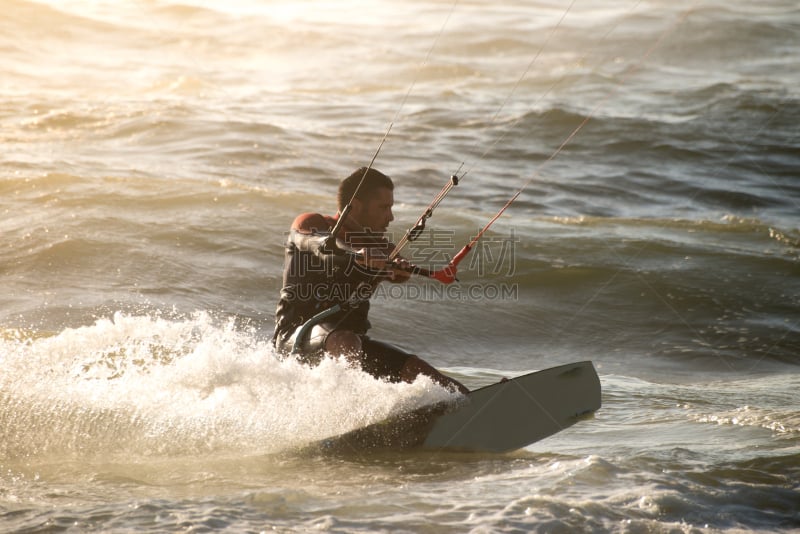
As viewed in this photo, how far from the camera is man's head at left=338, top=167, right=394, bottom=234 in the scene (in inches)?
216

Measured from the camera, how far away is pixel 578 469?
17.0 feet

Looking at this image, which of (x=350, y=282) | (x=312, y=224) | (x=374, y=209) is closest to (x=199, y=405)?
(x=350, y=282)

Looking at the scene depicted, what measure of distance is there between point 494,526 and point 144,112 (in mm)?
15854

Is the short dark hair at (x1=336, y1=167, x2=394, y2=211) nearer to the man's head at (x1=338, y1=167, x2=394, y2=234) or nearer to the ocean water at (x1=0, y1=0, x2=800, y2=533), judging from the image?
the man's head at (x1=338, y1=167, x2=394, y2=234)

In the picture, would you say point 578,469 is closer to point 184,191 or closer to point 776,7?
point 184,191

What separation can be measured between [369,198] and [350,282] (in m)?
0.54

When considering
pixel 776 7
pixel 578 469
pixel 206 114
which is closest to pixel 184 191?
pixel 206 114

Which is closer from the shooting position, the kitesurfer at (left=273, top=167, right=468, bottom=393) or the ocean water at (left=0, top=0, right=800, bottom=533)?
the ocean water at (left=0, top=0, right=800, bottom=533)

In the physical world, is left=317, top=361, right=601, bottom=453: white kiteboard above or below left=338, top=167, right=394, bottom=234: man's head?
below

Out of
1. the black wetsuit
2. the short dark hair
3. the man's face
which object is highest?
the short dark hair

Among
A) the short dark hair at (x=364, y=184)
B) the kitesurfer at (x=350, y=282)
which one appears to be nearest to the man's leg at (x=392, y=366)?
the kitesurfer at (x=350, y=282)

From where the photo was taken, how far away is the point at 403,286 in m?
10.6

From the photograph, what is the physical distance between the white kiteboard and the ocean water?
101 millimetres

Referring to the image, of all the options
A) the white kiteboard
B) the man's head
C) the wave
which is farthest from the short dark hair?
the white kiteboard
